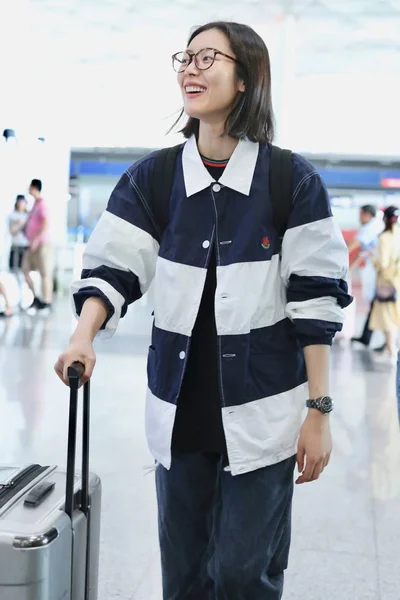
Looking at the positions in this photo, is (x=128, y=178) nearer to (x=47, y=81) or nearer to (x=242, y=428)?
(x=242, y=428)

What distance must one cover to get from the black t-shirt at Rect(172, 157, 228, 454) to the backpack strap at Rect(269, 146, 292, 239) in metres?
0.15

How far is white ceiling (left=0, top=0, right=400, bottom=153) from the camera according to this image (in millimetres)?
11891

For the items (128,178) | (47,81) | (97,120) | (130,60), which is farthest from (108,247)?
(97,120)

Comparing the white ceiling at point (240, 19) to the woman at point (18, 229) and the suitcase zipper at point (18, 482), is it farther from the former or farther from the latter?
the suitcase zipper at point (18, 482)

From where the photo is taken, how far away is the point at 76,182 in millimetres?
30141

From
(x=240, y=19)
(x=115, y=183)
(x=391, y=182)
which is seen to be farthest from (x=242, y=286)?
(x=391, y=182)

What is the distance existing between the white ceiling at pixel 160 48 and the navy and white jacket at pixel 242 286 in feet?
22.7

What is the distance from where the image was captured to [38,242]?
11.6m

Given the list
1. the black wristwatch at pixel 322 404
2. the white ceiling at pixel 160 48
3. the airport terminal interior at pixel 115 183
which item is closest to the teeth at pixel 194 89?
the airport terminal interior at pixel 115 183

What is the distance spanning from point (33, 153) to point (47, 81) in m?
2.53

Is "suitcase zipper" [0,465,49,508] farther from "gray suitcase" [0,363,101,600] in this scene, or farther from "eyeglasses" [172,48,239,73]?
"eyeglasses" [172,48,239,73]

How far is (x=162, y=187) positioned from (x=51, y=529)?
2.51 ft

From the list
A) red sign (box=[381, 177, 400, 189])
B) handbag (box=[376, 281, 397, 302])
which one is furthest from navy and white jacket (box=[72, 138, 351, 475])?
red sign (box=[381, 177, 400, 189])

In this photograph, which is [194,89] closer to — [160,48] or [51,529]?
[51,529]
